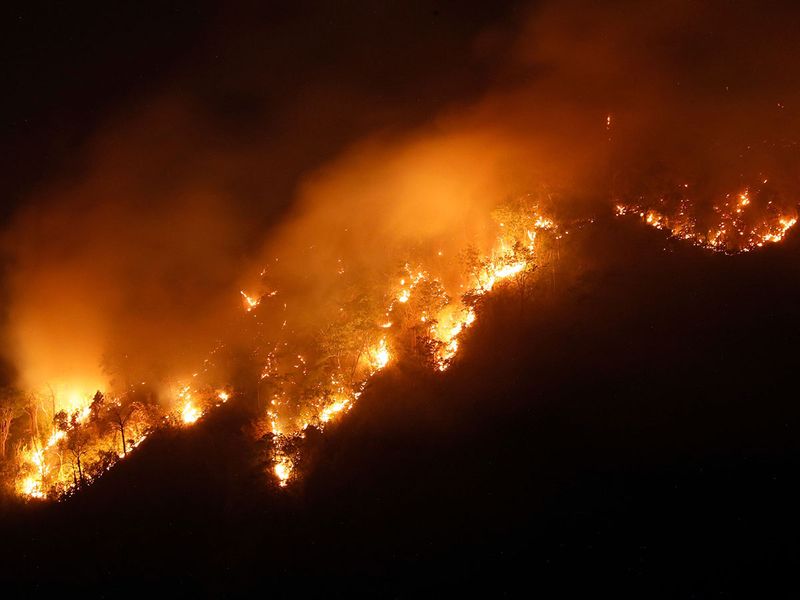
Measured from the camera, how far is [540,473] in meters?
11.4

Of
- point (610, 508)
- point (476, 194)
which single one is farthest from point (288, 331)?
point (610, 508)

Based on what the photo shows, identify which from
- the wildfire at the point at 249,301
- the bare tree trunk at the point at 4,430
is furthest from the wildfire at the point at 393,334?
the bare tree trunk at the point at 4,430

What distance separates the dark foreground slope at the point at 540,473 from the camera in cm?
937

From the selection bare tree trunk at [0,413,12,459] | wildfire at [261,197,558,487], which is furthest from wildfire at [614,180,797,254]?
bare tree trunk at [0,413,12,459]

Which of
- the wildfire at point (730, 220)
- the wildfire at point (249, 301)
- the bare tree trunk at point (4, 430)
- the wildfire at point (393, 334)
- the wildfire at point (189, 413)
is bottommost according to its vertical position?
the wildfire at point (730, 220)

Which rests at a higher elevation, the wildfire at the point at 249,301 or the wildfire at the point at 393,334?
the wildfire at the point at 249,301

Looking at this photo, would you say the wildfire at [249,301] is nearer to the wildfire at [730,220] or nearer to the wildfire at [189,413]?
the wildfire at [189,413]

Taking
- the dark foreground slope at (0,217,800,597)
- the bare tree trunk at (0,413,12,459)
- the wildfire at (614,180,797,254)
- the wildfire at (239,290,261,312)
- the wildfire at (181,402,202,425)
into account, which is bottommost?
the dark foreground slope at (0,217,800,597)

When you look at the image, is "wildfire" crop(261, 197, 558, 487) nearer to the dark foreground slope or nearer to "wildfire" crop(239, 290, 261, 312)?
the dark foreground slope

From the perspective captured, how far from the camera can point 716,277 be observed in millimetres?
15102

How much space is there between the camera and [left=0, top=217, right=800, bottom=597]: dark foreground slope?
9.37 metres

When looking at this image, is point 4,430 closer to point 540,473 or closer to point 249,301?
point 249,301

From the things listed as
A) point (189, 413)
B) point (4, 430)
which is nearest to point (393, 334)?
point (189, 413)

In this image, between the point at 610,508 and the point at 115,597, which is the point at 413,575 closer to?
the point at 610,508
